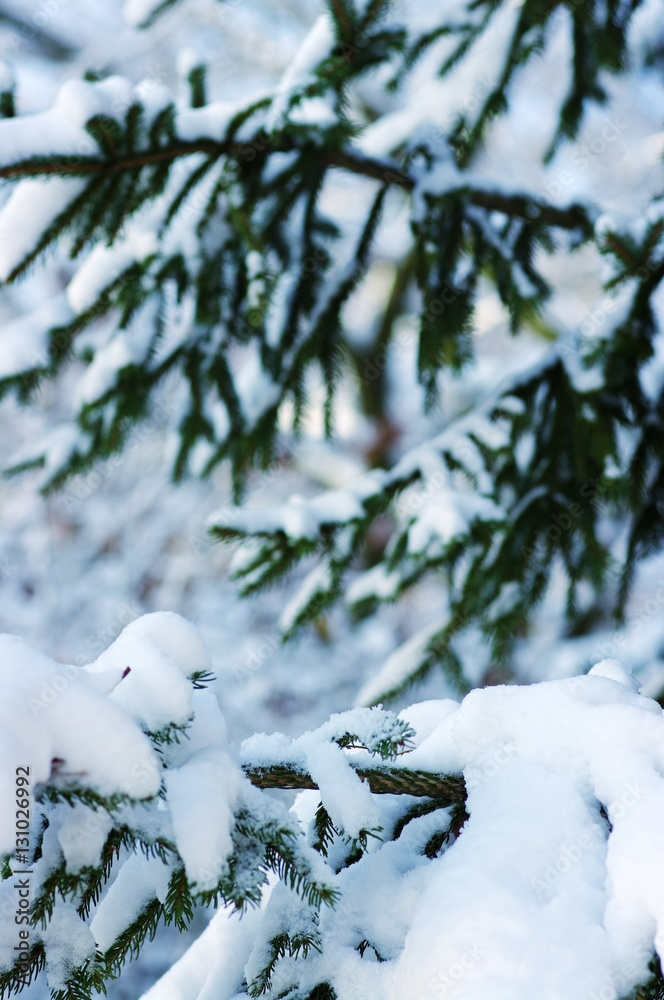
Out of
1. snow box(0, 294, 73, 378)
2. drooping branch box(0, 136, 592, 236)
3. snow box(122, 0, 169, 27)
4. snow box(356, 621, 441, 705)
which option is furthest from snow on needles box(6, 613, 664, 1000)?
snow box(122, 0, 169, 27)

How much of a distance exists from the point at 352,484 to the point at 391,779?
3.55 ft

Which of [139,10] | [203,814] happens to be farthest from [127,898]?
[139,10]

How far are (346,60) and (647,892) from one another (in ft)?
5.48

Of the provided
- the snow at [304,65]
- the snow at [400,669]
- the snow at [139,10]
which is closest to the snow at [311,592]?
the snow at [400,669]

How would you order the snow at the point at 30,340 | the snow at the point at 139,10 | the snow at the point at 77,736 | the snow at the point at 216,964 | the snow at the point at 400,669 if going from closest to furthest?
1. the snow at the point at 77,736
2. the snow at the point at 216,964
3. the snow at the point at 30,340
4. the snow at the point at 139,10
5. the snow at the point at 400,669

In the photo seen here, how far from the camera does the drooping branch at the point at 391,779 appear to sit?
89cm

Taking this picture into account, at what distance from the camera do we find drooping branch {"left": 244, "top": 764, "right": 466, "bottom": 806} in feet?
2.93

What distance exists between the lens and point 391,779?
2.94 feet

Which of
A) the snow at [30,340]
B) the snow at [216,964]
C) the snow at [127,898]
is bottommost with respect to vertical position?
the snow at [216,964]

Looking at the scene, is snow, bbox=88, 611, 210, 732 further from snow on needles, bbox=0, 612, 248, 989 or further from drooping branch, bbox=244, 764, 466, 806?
drooping branch, bbox=244, 764, 466, 806

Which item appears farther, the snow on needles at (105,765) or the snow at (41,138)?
the snow at (41,138)

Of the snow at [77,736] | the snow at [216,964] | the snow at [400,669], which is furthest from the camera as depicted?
the snow at [400,669]

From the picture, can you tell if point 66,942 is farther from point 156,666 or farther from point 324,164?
point 324,164

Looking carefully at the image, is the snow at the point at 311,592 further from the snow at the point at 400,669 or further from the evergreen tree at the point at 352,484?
the snow at the point at 400,669
